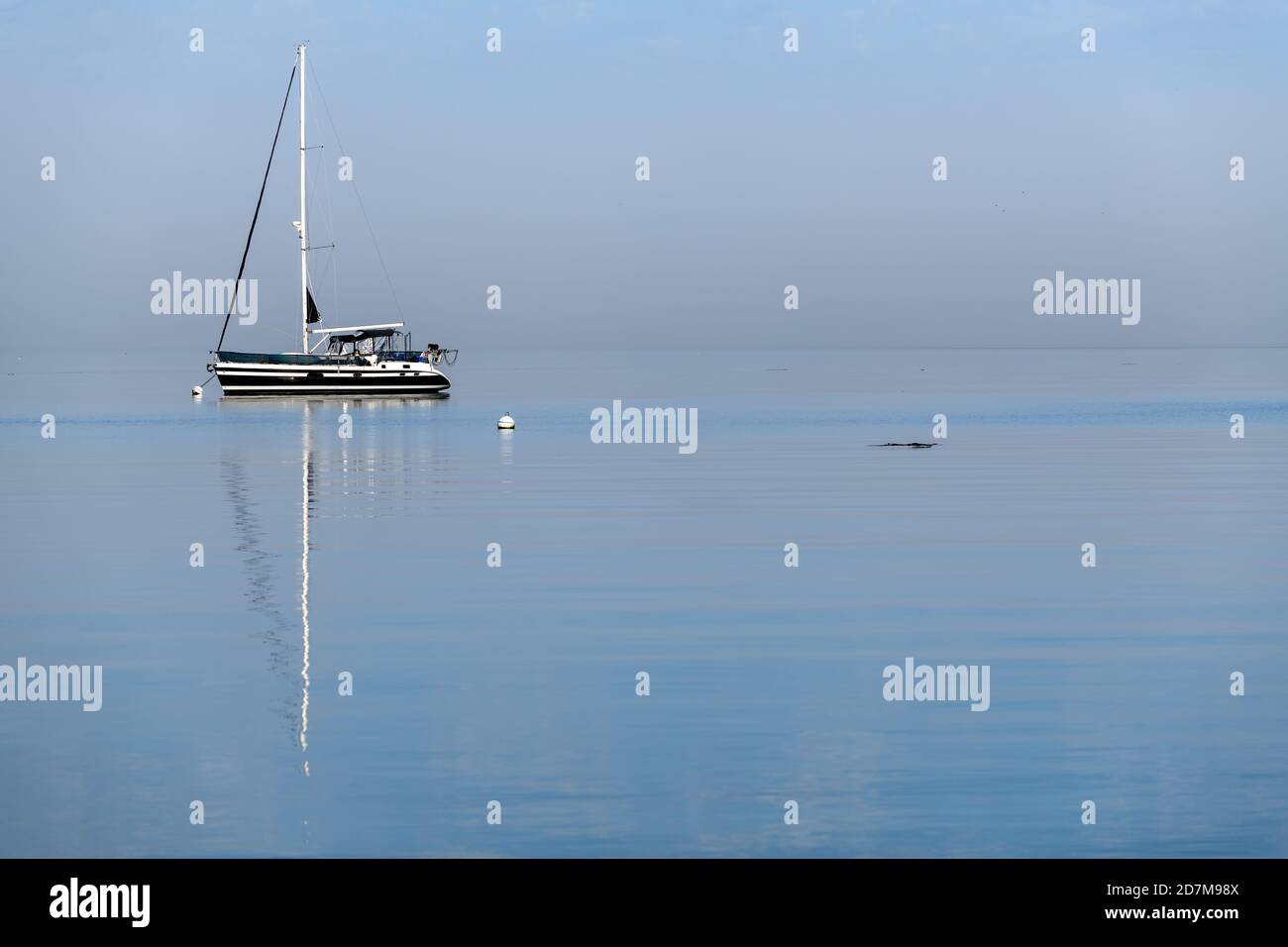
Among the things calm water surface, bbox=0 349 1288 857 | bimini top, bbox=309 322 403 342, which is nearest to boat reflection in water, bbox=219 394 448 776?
calm water surface, bbox=0 349 1288 857

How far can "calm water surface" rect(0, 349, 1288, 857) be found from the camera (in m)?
17.1

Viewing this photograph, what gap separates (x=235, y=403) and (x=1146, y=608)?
404 ft

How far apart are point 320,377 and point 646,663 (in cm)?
11872

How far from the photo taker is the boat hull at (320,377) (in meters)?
141

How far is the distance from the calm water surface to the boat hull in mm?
80164

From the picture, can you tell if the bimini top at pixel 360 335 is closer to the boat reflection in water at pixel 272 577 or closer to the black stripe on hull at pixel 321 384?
the black stripe on hull at pixel 321 384

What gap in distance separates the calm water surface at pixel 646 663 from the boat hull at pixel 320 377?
263ft

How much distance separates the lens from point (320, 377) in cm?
14125
